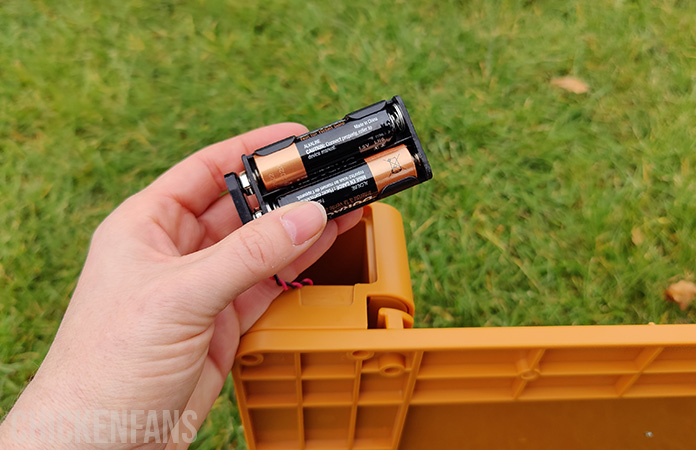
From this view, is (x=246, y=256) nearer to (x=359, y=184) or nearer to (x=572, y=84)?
(x=359, y=184)

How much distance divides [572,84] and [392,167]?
7.28 ft

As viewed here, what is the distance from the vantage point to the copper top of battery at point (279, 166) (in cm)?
157

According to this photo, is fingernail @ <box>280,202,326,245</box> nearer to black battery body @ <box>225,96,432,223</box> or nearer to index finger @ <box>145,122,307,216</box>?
black battery body @ <box>225,96,432,223</box>

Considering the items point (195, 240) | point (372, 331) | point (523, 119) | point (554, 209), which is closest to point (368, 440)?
point (372, 331)

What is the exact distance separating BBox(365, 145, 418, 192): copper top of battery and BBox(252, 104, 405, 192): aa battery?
0.23 ft

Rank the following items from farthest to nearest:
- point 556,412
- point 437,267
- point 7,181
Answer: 1. point 7,181
2. point 437,267
3. point 556,412

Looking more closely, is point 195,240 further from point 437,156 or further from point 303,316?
point 437,156

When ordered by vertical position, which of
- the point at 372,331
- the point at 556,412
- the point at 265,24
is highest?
the point at 265,24

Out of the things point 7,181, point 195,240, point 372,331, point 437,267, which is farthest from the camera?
point 7,181

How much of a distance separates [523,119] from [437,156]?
0.60m

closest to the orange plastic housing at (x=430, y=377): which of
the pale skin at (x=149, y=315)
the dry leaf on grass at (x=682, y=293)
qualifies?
the pale skin at (x=149, y=315)

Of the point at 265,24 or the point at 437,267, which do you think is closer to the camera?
the point at 437,267

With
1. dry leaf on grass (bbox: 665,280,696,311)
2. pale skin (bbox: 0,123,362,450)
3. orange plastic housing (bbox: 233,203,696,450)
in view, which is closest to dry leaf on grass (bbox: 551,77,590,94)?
dry leaf on grass (bbox: 665,280,696,311)

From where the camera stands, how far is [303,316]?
4.83ft
